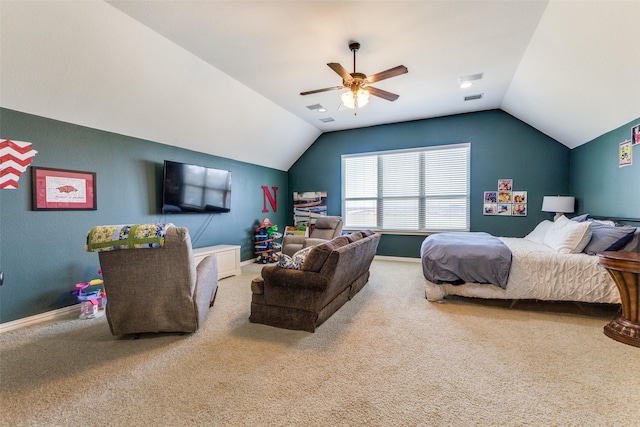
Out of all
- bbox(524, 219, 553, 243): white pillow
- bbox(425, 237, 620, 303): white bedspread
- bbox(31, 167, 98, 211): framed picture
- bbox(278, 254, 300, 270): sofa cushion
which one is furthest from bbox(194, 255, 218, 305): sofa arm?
bbox(524, 219, 553, 243): white pillow

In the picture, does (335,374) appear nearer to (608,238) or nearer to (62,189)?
(608,238)

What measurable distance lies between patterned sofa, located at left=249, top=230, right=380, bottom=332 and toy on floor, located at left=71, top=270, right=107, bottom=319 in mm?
1872

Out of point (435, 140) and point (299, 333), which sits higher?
point (435, 140)

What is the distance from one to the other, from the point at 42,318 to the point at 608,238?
6.30m

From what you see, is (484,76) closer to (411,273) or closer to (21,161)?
(411,273)

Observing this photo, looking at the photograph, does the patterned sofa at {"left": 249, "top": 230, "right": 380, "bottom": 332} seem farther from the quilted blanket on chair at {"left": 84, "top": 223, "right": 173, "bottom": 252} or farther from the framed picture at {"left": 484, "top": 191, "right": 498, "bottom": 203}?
the framed picture at {"left": 484, "top": 191, "right": 498, "bottom": 203}

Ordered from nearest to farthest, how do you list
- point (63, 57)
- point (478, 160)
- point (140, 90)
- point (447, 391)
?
point (447, 391), point (63, 57), point (140, 90), point (478, 160)

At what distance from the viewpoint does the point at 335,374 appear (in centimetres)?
201

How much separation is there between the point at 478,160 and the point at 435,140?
93cm

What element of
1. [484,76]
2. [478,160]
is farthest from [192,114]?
[478,160]

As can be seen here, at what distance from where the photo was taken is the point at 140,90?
3.44m

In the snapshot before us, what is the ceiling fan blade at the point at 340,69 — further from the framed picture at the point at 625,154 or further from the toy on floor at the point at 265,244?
the toy on floor at the point at 265,244

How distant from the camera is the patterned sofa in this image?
2580mm

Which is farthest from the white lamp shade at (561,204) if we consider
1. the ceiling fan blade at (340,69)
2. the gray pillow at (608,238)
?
the ceiling fan blade at (340,69)
